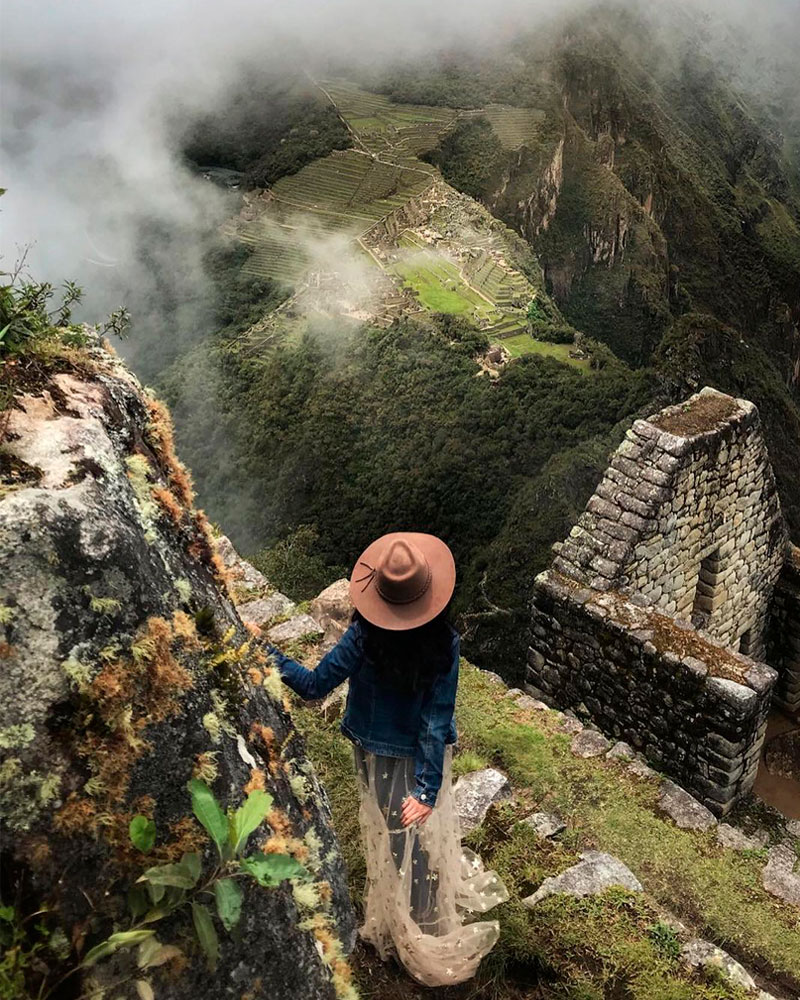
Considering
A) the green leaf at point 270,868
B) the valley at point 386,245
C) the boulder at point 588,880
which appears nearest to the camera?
the green leaf at point 270,868

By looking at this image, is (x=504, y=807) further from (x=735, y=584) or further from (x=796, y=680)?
(x=796, y=680)

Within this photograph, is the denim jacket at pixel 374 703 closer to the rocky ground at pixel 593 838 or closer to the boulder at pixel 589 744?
the rocky ground at pixel 593 838

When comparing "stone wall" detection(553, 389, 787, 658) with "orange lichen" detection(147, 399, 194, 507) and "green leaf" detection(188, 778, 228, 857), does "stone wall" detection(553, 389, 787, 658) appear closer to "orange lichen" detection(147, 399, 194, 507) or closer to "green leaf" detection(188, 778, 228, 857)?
"orange lichen" detection(147, 399, 194, 507)

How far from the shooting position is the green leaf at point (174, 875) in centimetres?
170

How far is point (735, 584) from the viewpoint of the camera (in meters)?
7.19

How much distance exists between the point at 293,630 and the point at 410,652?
133 inches

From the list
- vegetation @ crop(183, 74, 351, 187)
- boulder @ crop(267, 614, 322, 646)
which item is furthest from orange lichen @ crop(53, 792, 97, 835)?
vegetation @ crop(183, 74, 351, 187)

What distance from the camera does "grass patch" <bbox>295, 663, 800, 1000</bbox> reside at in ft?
10.7

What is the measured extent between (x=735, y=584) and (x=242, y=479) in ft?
99.9

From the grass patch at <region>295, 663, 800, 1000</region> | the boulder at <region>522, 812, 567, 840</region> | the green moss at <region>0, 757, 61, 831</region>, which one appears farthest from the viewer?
the boulder at <region>522, 812, 567, 840</region>

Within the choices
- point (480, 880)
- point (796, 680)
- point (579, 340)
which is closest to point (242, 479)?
point (579, 340)

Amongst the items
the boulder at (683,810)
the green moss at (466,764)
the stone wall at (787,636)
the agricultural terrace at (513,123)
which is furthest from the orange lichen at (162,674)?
the agricultural terrace at (513,123)

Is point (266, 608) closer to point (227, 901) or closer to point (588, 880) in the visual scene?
point (588, 880)

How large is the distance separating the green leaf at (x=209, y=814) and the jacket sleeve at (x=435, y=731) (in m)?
1.20
